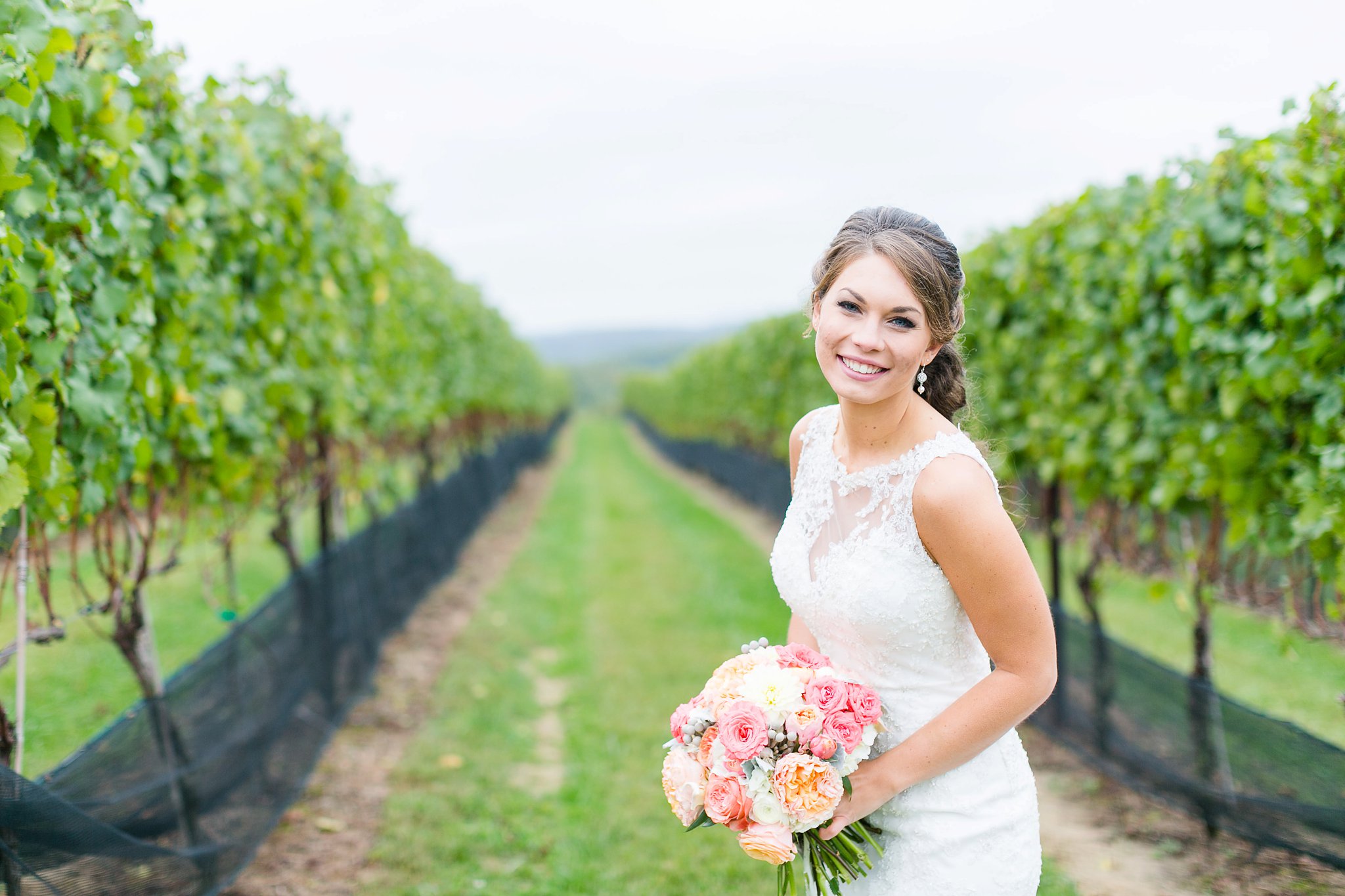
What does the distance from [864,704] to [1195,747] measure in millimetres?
3058

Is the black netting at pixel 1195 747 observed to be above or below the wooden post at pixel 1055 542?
below

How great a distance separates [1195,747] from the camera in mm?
4117

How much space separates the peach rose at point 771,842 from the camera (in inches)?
70.5

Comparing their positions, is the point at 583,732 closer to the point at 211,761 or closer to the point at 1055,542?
the point at 211,761

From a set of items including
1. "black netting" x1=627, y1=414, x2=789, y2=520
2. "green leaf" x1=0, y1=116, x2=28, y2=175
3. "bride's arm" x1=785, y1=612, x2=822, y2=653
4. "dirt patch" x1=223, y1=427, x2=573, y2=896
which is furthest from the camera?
"black netting" x1=627, y1=414, x2=789, y2=520

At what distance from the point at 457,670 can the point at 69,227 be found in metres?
4.94

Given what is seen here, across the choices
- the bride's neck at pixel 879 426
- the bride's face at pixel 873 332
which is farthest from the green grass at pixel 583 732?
the bride's face at pixel 873 332

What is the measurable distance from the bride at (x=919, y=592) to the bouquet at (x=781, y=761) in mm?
87

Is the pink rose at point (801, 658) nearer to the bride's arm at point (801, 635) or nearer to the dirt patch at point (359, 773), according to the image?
the bride's arm at point (801, 635)

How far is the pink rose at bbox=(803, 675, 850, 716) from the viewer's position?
188 centimetres

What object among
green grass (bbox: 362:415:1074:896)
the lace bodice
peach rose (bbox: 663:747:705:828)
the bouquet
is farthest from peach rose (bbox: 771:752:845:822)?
green grass (bbox: 362:415:1074:896)

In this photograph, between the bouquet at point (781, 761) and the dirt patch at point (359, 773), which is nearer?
the bouquet at point (781, 761)

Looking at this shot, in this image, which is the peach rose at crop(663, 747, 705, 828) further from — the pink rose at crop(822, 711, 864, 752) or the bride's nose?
the bride's nose

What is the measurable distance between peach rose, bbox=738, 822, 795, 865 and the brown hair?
992mm
